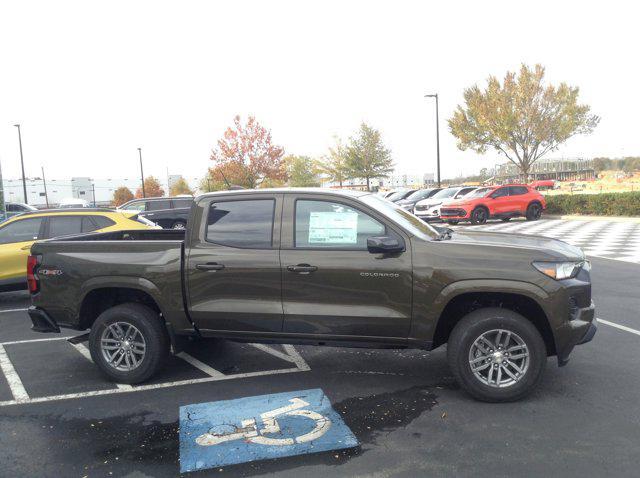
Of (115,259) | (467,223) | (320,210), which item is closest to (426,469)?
(320,210)

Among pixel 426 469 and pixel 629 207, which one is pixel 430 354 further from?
pixel 629 207

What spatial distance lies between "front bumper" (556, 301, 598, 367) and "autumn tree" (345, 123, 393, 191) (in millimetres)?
43346

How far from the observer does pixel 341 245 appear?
4.50m

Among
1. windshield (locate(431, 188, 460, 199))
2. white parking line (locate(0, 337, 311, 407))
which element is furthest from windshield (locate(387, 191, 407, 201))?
white parking line (locate(0, 337, 311, 407))

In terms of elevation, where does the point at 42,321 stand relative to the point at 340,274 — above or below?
below

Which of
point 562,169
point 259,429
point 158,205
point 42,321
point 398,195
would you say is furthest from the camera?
point 562,169

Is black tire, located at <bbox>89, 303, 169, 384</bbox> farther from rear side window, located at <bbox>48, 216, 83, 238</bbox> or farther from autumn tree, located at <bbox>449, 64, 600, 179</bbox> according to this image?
autumn tree, located at <bbox>449, 64, 600, 179</bbox>

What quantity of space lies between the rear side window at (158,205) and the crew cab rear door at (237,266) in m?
14.5

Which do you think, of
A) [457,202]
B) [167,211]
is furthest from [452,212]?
[167,211]

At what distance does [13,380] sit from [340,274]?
3569mm

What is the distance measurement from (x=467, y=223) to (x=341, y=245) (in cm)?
2137

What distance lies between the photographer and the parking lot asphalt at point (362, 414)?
3.39m

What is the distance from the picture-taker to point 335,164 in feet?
171

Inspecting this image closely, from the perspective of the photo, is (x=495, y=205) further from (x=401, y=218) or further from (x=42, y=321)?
(x=42, y=321)
